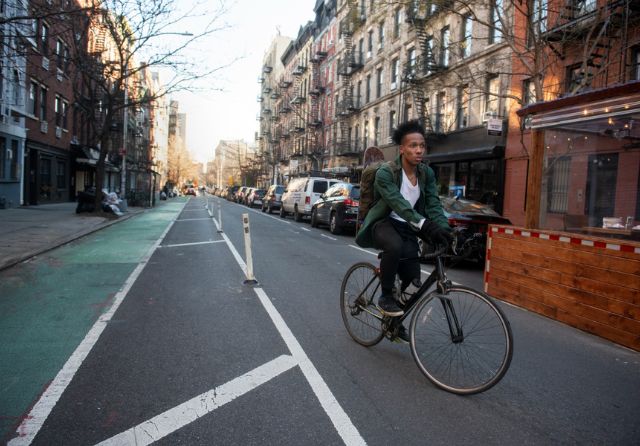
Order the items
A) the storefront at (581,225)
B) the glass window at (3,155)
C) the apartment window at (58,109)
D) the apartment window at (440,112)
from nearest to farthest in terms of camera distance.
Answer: the storefront at (581,225) → the glass window at (3,155) → the apartment window at (440,112) → the apartment window at (58,109)

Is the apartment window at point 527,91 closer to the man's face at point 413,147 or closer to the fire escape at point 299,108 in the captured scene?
the man's face at point 413,147

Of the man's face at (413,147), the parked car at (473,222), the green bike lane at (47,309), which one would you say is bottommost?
the green bike lane at (47,309)

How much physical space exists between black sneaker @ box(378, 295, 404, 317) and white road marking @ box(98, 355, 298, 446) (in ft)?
2.91

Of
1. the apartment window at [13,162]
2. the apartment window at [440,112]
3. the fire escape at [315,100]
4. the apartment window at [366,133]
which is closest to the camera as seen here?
the apartment window at [13,162]

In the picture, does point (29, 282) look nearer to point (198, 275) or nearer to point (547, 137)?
point (198, 275)

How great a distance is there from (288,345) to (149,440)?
201 cm

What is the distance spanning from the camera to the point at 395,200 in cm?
400

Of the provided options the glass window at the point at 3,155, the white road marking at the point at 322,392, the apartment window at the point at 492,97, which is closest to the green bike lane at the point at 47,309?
the white road marking at the point at 322,392

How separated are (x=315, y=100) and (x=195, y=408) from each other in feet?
163

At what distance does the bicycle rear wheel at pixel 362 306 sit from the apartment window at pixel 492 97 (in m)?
17.8

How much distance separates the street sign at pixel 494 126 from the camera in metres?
19.8

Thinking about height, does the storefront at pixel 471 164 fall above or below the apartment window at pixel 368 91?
below

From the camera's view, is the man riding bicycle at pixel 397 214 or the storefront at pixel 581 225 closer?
the man riding bicycle at pixel 397 214

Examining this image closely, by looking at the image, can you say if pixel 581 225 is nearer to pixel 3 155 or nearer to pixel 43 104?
pixel 3 155
